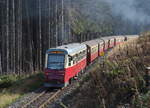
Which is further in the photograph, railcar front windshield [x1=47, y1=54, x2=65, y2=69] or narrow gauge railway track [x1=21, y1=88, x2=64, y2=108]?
railcar front windshield [x1=47, y1=54, x2=65, y2=69]

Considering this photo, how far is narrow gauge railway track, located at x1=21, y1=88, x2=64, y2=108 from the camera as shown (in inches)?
505

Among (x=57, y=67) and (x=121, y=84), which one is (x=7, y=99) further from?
(x=121, y=84)

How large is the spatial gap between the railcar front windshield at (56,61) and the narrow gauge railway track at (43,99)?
139 centimetres

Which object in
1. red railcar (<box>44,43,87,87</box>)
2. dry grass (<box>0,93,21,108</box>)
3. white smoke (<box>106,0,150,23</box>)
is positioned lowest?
dry grass (<box>0,93,21,108</box>)

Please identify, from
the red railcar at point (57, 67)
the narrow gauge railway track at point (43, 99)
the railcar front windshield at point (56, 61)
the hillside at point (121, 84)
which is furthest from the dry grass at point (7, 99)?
the hillside at point (121, 84)

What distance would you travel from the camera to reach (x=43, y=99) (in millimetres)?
14062

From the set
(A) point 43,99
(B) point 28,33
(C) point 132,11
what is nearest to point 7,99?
(A) point 43,99

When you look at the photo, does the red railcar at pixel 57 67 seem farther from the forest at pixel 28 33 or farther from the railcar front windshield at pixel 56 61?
the forest at pixel 28 33

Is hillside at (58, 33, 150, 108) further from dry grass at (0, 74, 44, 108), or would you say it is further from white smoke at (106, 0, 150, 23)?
white smoke at (106, 0, 150, 23)

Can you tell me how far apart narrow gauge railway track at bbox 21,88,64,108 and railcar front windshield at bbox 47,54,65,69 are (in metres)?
1.39

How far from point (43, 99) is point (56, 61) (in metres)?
3.06

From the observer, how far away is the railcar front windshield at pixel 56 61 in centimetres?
1634

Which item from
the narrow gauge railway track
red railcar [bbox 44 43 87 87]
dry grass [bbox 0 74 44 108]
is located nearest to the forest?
dry grass [bbox 0 74 44 108]

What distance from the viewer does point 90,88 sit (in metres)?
9.97
